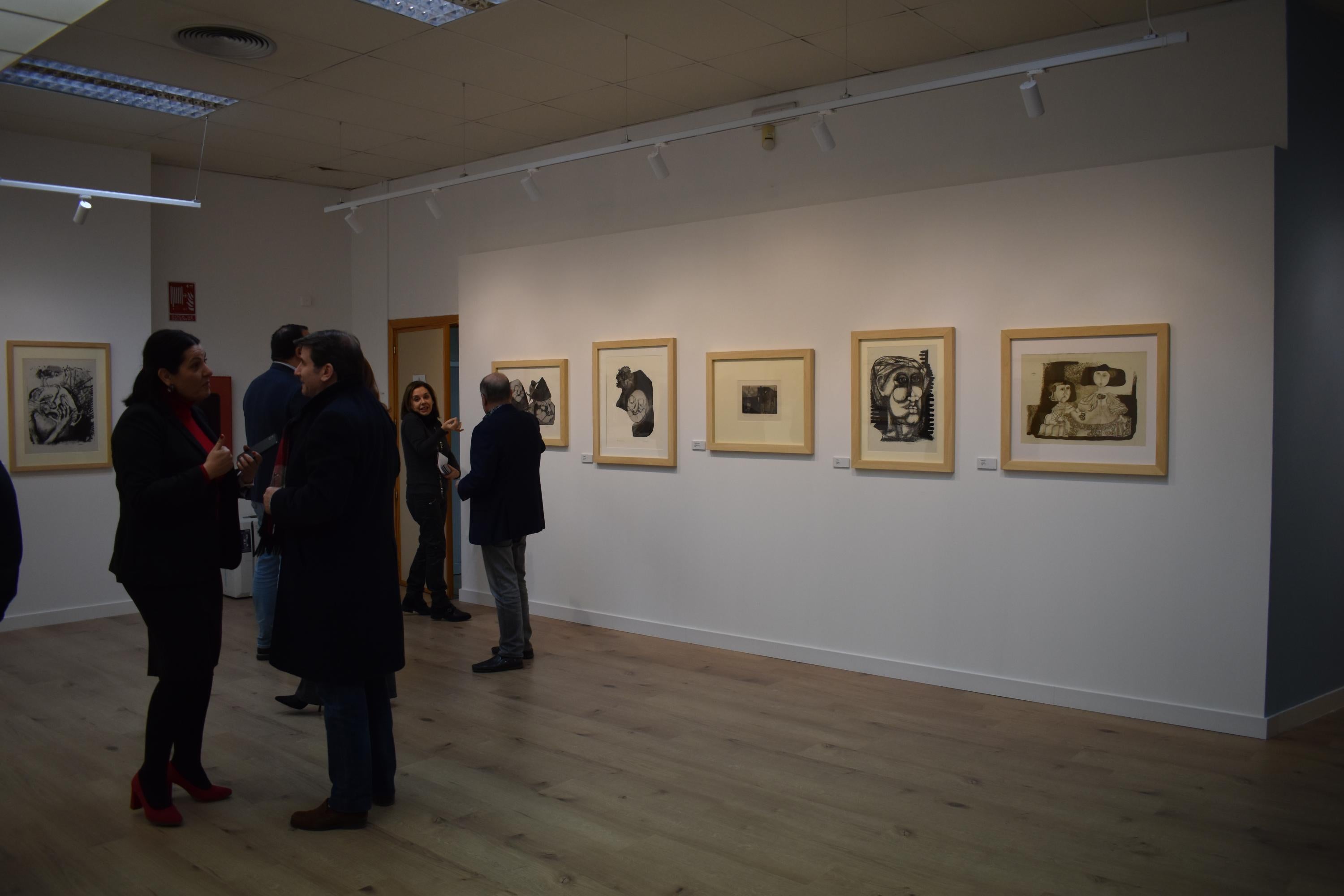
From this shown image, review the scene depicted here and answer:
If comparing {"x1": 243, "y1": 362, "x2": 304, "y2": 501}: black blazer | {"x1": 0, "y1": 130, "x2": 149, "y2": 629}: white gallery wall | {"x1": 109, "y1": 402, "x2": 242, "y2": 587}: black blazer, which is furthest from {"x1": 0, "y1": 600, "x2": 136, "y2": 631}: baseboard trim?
{"x1": 109, "y1": 402, "x2": 242, "y2": 587}: black blazer

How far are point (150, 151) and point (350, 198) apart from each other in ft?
6.40

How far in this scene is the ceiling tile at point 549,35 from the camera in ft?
→ 16.7

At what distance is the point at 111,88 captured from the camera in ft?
20.9

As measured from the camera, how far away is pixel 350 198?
31.3ft

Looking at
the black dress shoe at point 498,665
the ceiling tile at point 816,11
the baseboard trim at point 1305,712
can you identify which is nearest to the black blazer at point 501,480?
the black dress shoe at point 498,665

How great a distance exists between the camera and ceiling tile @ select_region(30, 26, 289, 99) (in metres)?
5.52

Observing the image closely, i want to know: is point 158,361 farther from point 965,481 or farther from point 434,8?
point 965,481

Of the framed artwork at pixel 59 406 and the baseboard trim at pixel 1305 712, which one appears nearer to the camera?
the baseboard trim at pixel 1305 712

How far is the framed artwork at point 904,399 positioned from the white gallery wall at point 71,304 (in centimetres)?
564

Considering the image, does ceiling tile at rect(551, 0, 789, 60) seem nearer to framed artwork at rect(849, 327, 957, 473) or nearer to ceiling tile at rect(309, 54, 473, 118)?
ceiling tile at rect(309, 54, 473, 118)

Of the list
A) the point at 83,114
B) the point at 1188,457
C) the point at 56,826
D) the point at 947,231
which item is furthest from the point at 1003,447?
the point at 83,114

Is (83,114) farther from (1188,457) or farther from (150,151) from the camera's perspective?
(1188,457)

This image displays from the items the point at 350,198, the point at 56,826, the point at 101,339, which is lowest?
the point at 56,826

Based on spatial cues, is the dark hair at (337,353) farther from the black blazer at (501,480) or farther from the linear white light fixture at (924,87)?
the linear white light fixture at (924,87)
